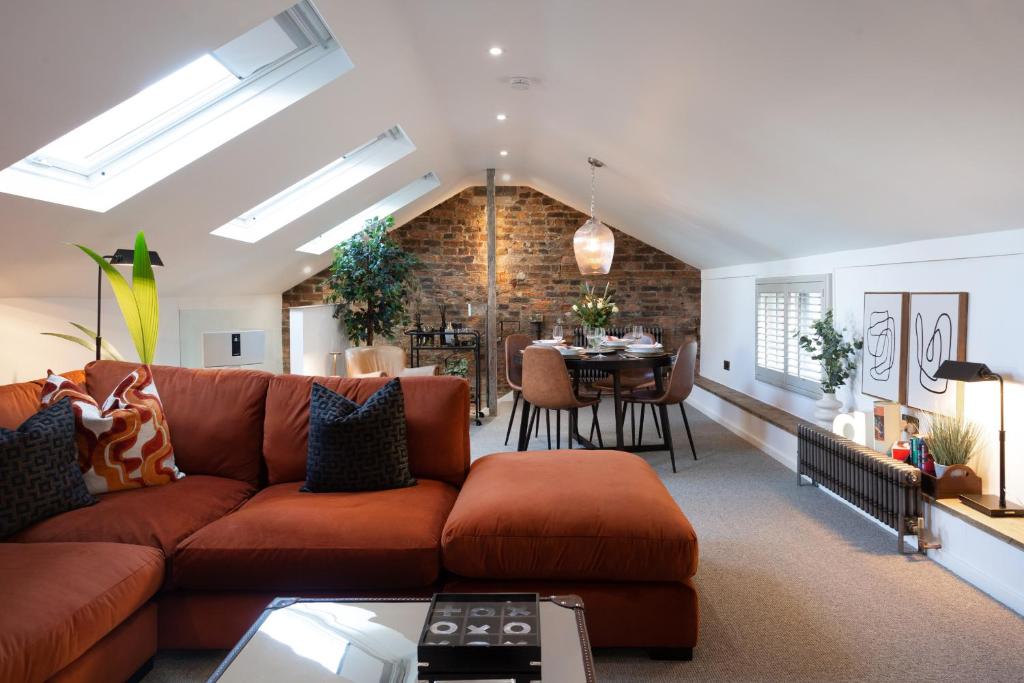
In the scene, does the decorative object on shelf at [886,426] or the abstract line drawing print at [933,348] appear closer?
the abstract line drawing print at [933,348]

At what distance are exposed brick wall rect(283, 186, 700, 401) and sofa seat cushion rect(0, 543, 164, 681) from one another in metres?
6.78

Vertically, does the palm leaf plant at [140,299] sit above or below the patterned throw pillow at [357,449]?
above

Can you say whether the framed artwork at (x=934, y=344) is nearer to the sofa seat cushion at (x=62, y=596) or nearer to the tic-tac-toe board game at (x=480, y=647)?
the tic-tac-toe board game at (x=480, y=647)

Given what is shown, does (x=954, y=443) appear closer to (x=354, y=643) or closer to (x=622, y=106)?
(x=622, y=106)

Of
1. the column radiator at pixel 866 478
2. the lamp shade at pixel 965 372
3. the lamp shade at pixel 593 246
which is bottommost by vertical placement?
the column radiator at pixel 866 478

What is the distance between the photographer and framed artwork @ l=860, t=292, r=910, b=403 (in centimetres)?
412

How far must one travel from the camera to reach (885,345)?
4348 millimetres

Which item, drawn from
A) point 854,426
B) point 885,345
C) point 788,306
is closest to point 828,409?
point 854,426

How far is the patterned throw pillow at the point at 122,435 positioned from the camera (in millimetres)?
2852

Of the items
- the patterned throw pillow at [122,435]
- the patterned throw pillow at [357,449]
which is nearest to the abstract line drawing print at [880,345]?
the patterned throw pillow at [357,449]

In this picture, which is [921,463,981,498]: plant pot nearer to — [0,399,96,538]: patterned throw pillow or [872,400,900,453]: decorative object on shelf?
[872,400,900,453]: decorative object on shelf

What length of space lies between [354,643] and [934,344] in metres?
3.43

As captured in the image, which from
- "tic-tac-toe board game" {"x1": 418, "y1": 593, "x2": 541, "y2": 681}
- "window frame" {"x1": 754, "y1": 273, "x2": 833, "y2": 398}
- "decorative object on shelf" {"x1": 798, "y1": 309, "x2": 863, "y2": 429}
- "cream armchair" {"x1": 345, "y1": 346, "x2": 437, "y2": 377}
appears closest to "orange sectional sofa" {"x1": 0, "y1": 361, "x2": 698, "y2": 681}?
"tic-tac-toe board game" {"x1": 418, "y1": 593, "x2": 541, "y2": 681}

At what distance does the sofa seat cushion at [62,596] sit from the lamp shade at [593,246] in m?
4.33
